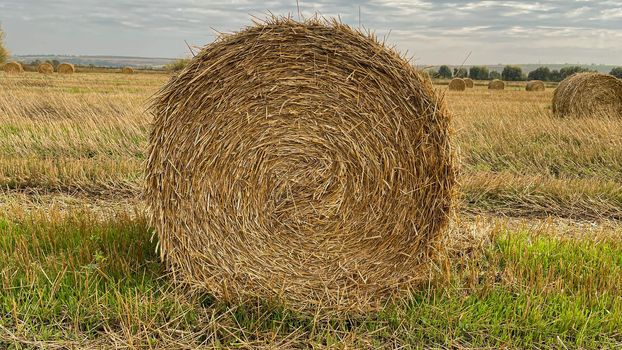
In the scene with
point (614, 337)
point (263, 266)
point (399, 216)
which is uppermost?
point (399, 216)

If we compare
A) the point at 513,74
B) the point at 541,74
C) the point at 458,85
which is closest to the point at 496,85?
the point at 458,85

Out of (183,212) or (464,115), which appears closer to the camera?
(183,212)

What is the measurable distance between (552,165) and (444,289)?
4919mm

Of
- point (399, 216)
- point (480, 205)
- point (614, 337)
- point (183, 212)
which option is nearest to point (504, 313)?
point (614, 337)

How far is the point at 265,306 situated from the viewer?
3588 millimetres

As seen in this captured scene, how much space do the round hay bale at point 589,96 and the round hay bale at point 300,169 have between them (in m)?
10.7

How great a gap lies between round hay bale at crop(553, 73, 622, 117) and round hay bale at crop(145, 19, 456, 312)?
10735mm

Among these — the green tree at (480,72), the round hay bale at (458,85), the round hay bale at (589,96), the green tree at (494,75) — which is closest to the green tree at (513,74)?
the green tree at (494,75)

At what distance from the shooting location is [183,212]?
367 centimetres

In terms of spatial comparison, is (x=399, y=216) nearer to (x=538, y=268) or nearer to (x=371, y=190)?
(x=371, y=190)

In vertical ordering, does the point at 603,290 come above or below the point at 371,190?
below

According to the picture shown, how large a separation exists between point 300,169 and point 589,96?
11616mm

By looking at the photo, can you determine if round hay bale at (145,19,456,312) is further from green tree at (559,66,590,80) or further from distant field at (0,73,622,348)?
green tree at (559,66,590,80)

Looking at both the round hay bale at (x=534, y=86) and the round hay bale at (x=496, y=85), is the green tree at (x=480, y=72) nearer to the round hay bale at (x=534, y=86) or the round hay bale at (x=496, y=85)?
the round hay bale at (x=496, y=85)
